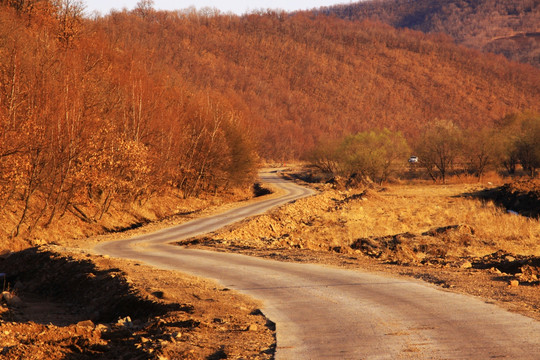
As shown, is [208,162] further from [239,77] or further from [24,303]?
[239,77]

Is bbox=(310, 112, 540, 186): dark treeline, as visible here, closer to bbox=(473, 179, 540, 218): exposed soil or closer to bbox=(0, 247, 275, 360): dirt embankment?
bbox=(473, 179, 540, 218): exposed soil

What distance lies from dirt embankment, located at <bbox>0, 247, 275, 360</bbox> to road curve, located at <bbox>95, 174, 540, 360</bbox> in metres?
0.65

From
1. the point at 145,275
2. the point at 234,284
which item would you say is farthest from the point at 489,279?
the point at 145,275

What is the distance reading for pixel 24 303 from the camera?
45.8 feet

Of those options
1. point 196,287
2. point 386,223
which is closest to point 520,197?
point 386,223

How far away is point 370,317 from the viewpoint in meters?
9.94

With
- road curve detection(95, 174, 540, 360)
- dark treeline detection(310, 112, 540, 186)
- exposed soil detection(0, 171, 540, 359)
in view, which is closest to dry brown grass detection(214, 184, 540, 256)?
exposed soil detection(0, 171, 540, 359)

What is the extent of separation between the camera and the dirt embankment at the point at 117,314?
315 inches

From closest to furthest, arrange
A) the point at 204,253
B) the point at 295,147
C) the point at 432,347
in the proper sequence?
the point at 432,347, the point at 204,253, the point at 295,147

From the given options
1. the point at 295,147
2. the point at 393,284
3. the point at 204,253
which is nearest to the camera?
the point at 393,284

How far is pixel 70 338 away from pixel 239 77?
575 ft

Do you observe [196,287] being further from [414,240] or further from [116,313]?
[414,240]

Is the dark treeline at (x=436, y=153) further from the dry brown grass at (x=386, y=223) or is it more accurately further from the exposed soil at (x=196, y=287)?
the exposed soil at (x=196, y=287)

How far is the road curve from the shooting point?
7.80 metres
